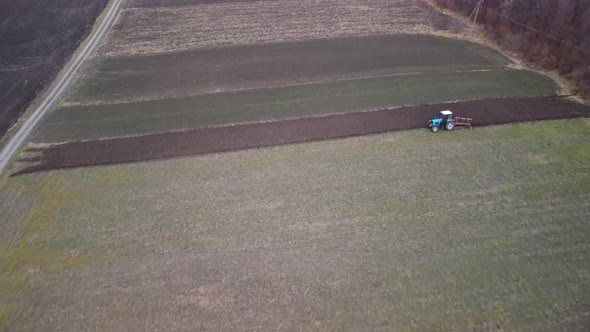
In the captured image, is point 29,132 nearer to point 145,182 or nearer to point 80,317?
point 145,182

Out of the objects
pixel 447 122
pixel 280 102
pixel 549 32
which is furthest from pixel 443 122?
pixel 549 32

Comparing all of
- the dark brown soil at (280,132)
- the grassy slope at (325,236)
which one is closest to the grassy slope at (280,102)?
the dark brown soil at (280,132)

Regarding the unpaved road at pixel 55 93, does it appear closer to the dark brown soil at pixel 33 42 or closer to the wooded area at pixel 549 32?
the dark brown soil at pixel 33 42

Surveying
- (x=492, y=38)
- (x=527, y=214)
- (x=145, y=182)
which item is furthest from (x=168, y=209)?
(x=492, y=38)

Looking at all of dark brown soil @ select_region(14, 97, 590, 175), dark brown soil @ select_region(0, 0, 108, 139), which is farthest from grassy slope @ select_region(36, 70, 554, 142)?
dark brown soil @ select_region(0, 0, 108, 139)

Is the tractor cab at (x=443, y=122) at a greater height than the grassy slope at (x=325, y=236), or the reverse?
the tractor cab at (x=443, y=122)

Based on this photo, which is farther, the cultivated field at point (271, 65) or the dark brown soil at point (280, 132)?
the cultivated field at point (271, 65)

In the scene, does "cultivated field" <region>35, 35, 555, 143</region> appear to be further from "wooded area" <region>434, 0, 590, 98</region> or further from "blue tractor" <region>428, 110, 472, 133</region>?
"blue tractor" <region>428, 110, 472, 133</region>

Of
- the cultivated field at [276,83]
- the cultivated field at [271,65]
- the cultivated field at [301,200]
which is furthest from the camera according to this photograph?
the cultivated field at [271,65]
